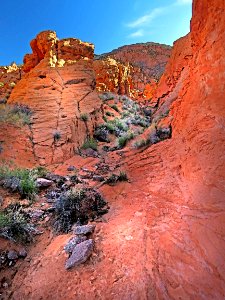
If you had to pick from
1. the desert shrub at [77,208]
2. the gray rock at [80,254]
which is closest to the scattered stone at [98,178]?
the desert shrub at [77,208]

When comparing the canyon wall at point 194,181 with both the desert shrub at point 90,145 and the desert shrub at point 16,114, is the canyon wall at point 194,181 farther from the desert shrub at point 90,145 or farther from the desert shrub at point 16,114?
the desert shrub at point 16,114

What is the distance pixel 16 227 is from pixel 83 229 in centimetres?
127

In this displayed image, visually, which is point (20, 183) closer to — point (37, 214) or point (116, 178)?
point (37, 214)

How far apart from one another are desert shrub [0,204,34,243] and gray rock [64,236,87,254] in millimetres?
882

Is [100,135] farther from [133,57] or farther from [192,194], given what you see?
[133,57]

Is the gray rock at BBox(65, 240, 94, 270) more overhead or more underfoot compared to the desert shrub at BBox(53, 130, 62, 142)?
more underfoot

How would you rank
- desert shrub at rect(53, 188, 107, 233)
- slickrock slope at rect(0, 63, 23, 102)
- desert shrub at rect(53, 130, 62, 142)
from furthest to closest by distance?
slickrock slope at rect(0, 63, 23, 102) < desert shrub at rect(53, 130, 62, 142) < desert shrub at rect(53, 188, 107, 233)

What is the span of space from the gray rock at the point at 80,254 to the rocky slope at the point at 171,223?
9cm

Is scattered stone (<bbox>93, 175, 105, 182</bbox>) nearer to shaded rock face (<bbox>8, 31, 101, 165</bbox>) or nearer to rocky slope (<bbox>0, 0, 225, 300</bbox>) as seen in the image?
rocky slope (<bbox>0, 0, 225, 300</bbox>)

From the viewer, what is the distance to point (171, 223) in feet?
13.8

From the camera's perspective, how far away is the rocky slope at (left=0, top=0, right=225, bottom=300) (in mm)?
3148

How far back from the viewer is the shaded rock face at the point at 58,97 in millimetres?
10593

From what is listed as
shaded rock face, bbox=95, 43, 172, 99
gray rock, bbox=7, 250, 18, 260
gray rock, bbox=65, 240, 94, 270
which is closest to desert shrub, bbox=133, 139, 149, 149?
gray rock, bbox=65, 240, 94, 270

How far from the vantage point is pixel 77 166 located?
29.3 feet
